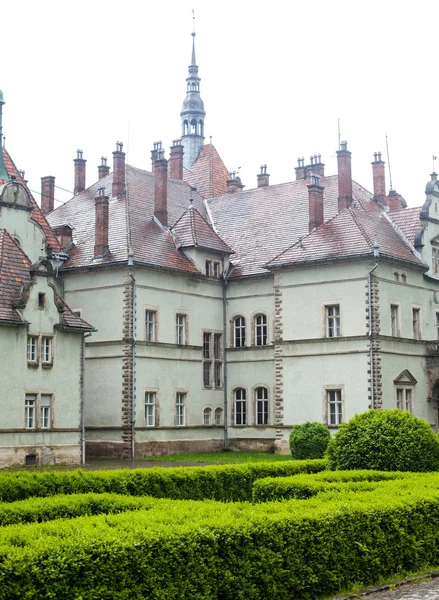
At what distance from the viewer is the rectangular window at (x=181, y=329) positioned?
1874 inches

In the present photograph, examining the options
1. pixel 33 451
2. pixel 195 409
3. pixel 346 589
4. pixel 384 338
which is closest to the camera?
pixel 346 589

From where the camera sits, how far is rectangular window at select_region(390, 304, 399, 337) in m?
45.2

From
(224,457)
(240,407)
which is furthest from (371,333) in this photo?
(240,407)

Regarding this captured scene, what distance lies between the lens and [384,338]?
144 ft

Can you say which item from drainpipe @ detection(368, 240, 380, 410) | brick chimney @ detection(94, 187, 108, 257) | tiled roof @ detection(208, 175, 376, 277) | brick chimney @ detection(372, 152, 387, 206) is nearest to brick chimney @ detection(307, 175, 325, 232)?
tiled roof @ detection(208, 175, 376, 277)

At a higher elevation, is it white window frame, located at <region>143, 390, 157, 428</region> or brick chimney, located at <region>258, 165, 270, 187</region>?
brick chimney, located at <region>258, 165, 270, 187</region>

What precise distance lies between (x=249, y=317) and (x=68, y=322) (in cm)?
1301

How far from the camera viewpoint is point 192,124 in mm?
69500

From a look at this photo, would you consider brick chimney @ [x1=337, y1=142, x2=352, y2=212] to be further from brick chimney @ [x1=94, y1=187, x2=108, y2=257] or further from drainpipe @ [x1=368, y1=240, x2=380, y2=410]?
brick chimney @ [x1=94, y1=187, x2=108, y2=257]

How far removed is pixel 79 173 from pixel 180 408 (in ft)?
58.1

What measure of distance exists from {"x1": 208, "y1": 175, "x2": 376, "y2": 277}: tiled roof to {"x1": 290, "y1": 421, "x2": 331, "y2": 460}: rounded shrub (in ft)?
41.8

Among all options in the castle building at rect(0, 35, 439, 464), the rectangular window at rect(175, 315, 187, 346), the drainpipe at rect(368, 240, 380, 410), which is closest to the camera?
the drainpipe at rect(368, 240, 380, 410)

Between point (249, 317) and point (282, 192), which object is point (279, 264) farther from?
point (282, 192)

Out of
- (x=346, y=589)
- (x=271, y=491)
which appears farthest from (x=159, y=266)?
(x=346, y=589)
